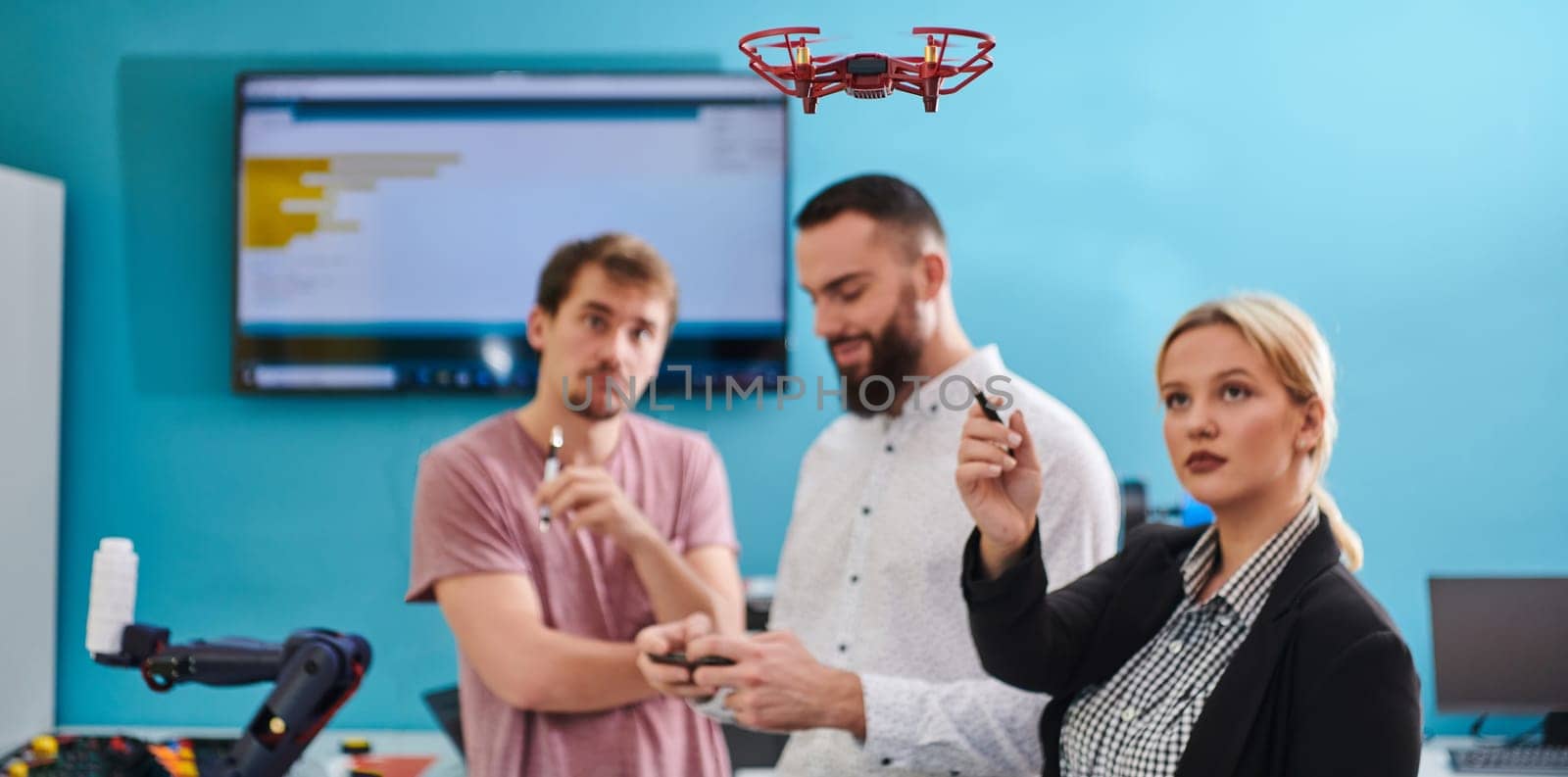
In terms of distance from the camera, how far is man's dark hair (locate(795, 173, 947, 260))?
5.32 ft

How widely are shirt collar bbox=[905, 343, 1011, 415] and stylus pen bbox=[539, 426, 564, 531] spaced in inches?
17.8

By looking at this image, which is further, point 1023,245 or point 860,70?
point 1023,245

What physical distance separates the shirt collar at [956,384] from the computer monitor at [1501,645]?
1.62 meters

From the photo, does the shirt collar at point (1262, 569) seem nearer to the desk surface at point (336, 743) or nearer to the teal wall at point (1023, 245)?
the desk surface at point (336, 743)

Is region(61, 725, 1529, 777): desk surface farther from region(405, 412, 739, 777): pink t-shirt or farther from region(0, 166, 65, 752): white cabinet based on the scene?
region(405, 412, 739, 777): pink t-shirt

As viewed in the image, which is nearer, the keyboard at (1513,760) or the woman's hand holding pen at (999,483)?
the woman's hand holding pen at (999,483)

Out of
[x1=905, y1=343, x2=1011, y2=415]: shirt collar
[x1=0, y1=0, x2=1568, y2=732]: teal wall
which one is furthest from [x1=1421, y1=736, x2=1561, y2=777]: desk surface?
[x1=905, y1=343, x2=1011, y2=415]: shirt collar

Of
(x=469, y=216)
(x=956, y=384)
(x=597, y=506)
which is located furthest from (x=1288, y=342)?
(x=469, y=216)

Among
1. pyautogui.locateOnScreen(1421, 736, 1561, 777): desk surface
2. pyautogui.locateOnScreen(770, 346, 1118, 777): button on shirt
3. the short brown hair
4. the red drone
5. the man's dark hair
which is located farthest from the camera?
pyautogui.locateOnScreen(1421, 736, 1561, 777): desk surface

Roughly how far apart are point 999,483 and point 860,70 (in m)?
0.59

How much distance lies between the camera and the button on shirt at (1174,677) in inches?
49.5

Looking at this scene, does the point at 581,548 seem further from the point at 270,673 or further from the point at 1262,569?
the point at 1262,569

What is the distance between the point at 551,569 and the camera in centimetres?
173

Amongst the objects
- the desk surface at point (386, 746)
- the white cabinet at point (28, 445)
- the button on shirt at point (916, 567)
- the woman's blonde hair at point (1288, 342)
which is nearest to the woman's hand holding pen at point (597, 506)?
the button on shirt at point (916, 567)
